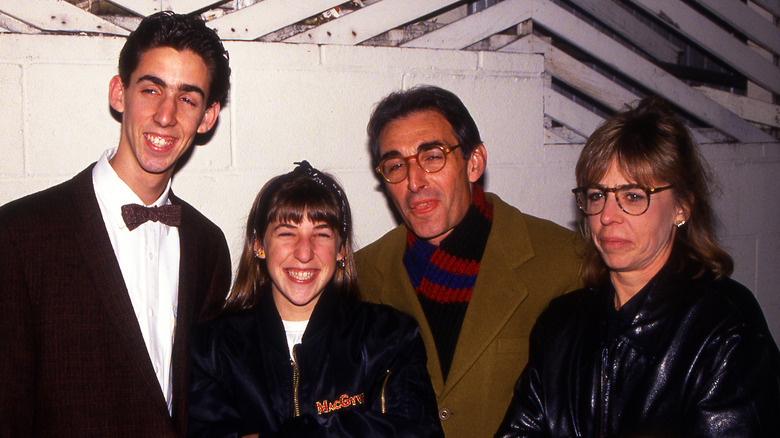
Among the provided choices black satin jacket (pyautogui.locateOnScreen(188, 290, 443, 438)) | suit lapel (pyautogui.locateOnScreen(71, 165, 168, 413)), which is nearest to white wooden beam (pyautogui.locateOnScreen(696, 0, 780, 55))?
black satin jacket (pyautogui.locateOnScreen(188, 290, 443, 438))

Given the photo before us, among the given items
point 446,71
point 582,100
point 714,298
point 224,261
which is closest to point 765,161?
point 582,100

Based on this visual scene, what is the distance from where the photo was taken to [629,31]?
369cm

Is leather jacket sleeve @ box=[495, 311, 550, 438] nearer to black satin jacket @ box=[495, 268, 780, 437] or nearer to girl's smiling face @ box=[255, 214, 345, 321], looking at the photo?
black satin jacket @ box=[495, 268, 780, 437]

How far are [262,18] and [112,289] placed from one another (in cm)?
144

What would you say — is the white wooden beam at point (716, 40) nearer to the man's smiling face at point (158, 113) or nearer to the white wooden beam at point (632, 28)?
the white wooden beam at point (632, 28)

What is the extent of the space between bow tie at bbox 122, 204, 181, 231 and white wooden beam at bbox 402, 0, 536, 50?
4.82ft

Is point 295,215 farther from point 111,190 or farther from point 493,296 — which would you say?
point 493,296

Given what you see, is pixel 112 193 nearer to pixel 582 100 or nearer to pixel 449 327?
pixel 449 327

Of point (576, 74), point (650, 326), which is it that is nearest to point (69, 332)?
point (650, 326)

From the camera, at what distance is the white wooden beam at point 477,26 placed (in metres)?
3.21

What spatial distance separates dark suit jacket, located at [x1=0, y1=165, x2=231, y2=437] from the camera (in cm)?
198

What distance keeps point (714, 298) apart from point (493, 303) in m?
0.82

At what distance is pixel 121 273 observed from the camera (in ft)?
7.05

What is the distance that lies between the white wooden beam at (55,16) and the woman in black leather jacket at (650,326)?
2.05m
